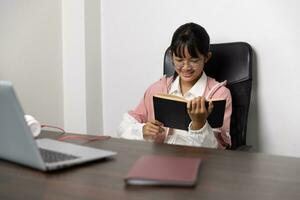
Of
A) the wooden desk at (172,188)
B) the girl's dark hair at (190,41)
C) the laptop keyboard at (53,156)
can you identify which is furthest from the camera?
the girl's dark hair at (190,41)

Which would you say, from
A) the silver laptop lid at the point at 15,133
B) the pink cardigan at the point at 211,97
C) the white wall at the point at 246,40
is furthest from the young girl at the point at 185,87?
the silver laptop lid at the point at 15,133

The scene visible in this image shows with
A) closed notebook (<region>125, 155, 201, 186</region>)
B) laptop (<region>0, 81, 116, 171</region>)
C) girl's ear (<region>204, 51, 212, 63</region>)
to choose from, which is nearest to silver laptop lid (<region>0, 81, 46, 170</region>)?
laptop (<region>0, 81, 116, 171</region>)

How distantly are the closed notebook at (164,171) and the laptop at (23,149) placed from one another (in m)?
0.14

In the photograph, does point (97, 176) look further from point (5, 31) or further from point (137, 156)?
point (5, 31)

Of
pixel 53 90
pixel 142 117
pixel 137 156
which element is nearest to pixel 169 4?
pixel 142 117

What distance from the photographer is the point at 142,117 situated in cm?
174

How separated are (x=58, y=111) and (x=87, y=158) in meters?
1.46

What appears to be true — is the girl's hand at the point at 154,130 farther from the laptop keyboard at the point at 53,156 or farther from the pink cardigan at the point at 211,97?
the laptop keyboard at the point at 53,156

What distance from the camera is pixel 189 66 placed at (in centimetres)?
162

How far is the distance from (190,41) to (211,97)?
0.24 metres

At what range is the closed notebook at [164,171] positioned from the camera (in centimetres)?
77

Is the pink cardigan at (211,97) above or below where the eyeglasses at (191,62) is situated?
below

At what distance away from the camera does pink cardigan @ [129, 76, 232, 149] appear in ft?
4.95

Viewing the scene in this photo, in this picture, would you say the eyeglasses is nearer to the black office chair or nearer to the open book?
the black office chair
